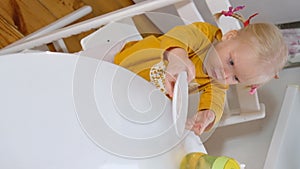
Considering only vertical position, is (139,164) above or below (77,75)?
below

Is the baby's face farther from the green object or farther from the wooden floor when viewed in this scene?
the wooden floor

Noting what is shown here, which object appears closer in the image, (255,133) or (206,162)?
(206,162)

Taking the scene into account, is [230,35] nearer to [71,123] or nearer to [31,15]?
[71,123]

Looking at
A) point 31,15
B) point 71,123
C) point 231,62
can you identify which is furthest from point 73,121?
point 31,15

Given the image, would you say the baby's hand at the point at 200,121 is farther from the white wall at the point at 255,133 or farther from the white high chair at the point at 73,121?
the white wall at the point at 255,133

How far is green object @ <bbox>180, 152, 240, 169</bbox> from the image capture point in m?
0.71

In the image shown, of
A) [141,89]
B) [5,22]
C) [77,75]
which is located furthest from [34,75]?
[5,22]

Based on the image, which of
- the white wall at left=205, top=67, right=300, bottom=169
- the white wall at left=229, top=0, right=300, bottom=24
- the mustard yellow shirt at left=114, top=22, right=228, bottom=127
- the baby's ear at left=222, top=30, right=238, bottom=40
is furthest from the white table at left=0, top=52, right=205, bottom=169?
the white wall at left=229, top=0, right=300, bottom=24

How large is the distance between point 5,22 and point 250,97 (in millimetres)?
640

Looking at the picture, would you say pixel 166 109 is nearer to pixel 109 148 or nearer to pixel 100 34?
pixel 109 148

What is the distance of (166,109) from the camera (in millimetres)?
804

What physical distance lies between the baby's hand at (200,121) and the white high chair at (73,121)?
42 millimetres

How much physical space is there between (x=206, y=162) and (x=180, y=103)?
107 mm

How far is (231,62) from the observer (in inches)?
34.4
